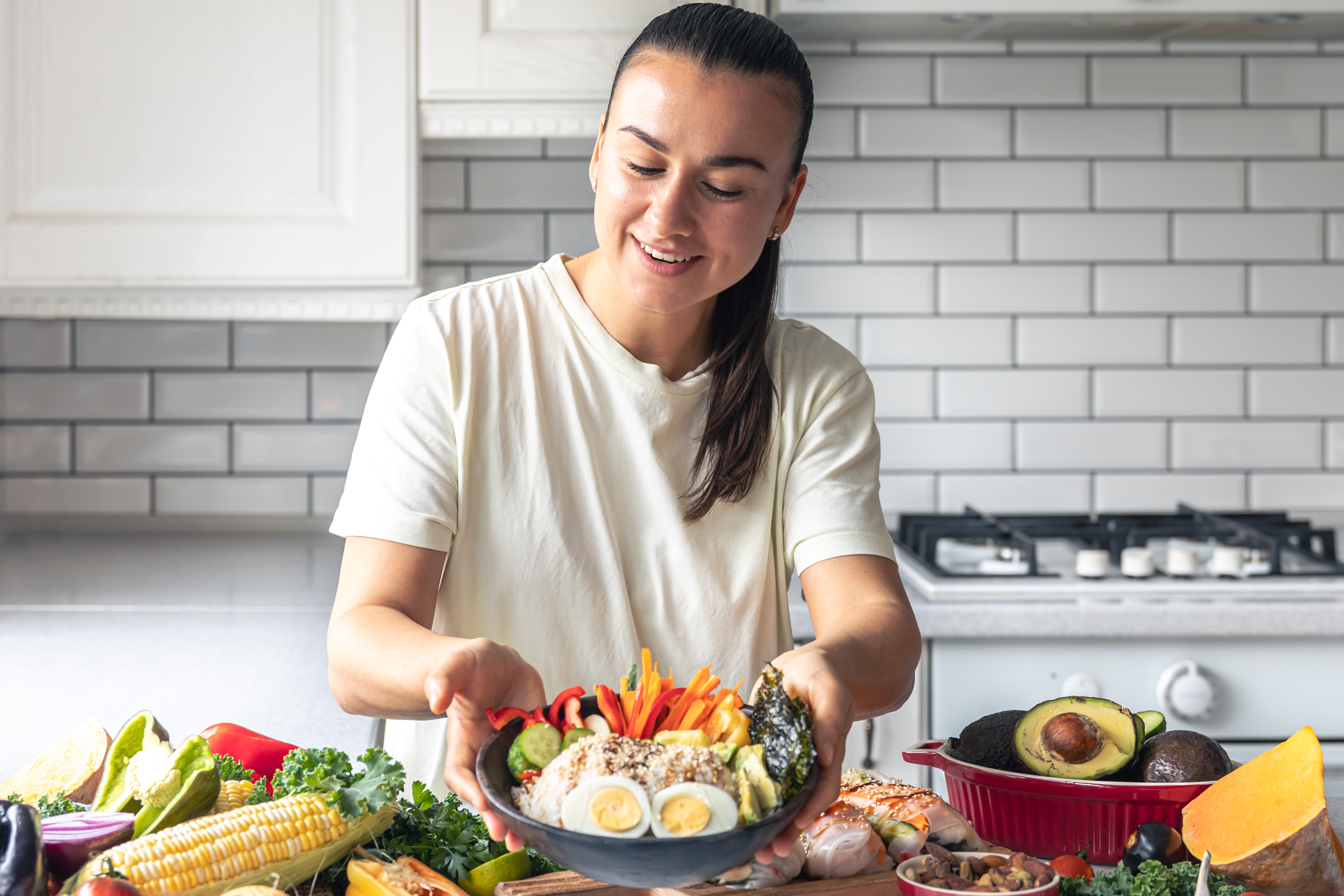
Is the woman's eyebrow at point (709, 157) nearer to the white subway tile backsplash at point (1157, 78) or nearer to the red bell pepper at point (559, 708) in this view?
the red bell pepper at point (559, 708)

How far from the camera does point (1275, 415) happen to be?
215 centimetres

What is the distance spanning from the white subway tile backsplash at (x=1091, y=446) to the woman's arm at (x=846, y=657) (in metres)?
1.17

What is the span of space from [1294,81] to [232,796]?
7.31ft

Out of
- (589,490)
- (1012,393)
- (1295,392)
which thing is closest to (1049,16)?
(1012,393)

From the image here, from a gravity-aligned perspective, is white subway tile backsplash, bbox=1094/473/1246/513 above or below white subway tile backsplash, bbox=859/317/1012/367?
below

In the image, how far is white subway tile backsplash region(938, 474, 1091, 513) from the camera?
2.15 metres

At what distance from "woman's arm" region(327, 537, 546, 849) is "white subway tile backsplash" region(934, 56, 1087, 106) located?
1523 mm

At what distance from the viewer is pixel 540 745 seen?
2.13 feet

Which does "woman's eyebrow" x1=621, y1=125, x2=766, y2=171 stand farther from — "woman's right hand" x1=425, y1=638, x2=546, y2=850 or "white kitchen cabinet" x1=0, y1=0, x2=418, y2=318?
"white kitchen cabinet" x1=0, y1=0, x2=418, y2=318

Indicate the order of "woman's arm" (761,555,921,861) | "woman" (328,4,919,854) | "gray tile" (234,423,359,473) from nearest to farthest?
"woman's arm" (761,555,921,861) < "woman" (328,4,919,854) < "gray tile" (234,423,359,473)

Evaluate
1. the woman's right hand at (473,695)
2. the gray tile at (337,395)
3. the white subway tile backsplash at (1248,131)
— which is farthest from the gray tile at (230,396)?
the white subway tile backsplash at (1248,131)

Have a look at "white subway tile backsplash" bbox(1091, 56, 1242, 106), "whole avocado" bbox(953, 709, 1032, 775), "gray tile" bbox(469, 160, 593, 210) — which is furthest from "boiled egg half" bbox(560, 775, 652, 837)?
"white subway tile backsplash" bbox(1091, 56, 1242, 106)

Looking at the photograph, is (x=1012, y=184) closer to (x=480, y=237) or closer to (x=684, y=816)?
(x=480, y=237)

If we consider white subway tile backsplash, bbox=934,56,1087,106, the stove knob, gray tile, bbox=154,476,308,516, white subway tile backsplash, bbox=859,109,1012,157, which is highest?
white subway tile backsplash, bbox=934,56,1087,106
